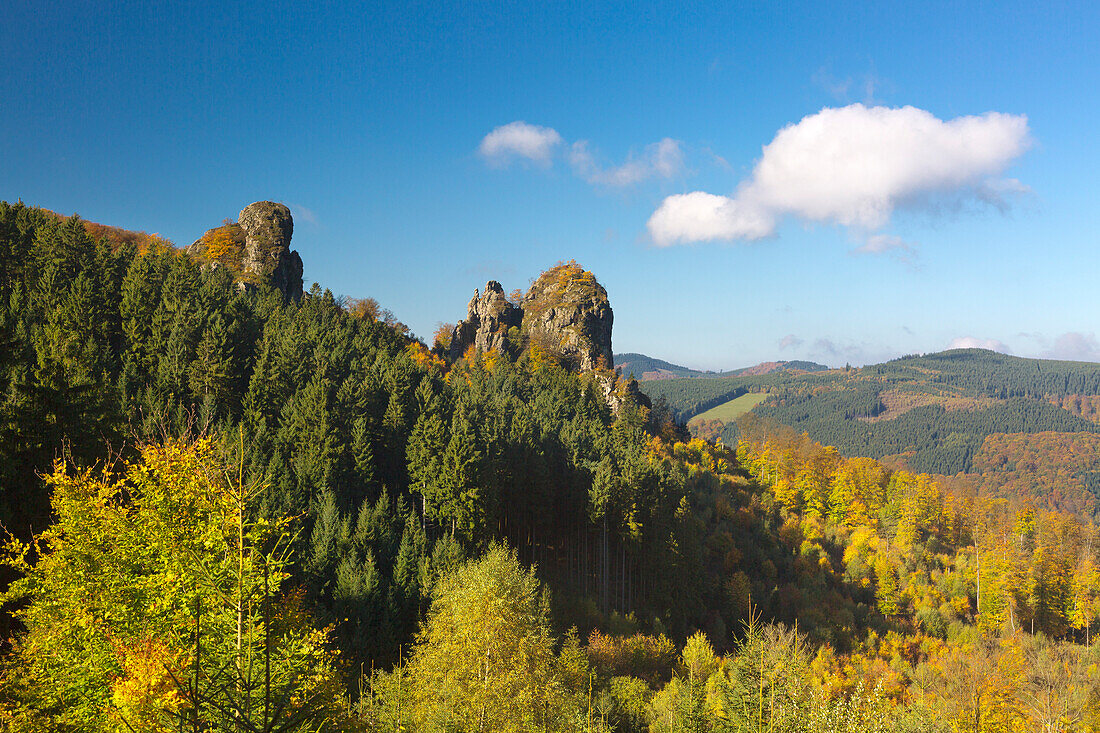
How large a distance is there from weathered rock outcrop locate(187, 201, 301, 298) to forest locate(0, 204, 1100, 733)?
19.4 ft

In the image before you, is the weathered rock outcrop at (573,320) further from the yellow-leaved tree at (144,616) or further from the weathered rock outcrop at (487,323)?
the yellow-leaved tree at (144,616)

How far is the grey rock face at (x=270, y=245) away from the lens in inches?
4082

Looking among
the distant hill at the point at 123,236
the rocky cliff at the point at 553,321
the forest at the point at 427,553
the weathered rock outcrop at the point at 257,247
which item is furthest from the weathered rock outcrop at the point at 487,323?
the distant hill at the point at 123,236

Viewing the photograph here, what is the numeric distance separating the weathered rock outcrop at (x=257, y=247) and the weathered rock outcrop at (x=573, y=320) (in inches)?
1781

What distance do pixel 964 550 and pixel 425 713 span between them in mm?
95230

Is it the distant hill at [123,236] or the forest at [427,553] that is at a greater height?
the distant hill at [123,236]

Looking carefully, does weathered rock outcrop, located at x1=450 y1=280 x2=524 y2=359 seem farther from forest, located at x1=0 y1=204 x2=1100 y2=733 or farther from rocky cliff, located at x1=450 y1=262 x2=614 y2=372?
forest, located at x1=0 y1=204 x2=1100 y2=733

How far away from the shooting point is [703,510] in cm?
8306

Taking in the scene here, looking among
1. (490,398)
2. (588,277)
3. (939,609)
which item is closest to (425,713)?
(490,398)

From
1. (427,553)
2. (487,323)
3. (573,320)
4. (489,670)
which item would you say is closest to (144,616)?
(489,670)

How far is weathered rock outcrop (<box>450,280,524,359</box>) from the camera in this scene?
12400cm

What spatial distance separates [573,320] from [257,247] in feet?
187

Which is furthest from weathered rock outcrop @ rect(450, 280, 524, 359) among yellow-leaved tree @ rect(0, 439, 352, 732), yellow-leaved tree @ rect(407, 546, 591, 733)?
yellow-leaved tree @ rect(0, 439, 352, 732)

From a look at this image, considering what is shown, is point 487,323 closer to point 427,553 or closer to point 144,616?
point 427,553
